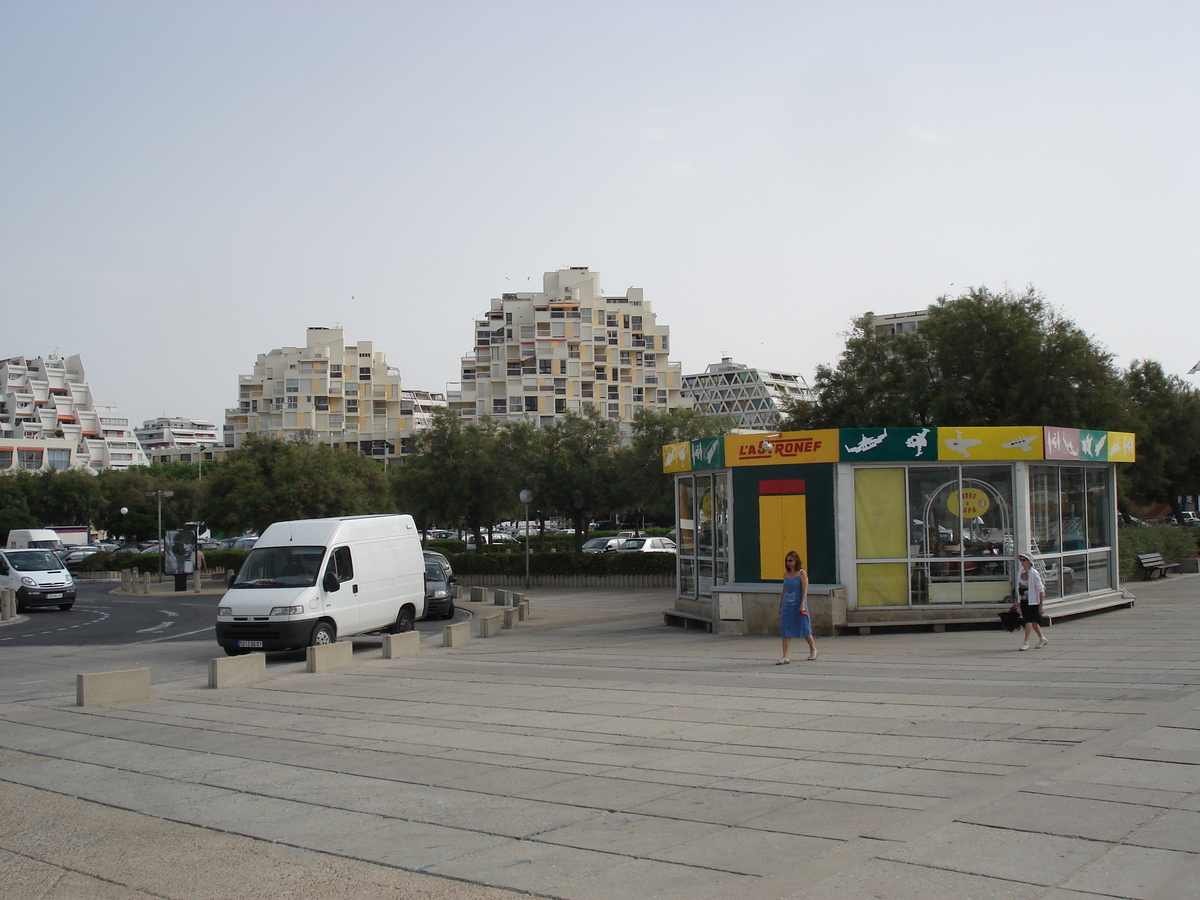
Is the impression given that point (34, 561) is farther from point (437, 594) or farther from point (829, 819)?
point (829, 819)

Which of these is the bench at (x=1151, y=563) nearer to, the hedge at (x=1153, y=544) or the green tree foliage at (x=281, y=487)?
the hedge at (x=1153, y=544)

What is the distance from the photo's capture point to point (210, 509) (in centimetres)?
4647

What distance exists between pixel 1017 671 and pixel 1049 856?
8040mm

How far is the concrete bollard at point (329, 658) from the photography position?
15.9 m

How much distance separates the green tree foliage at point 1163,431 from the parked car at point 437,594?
941 inches

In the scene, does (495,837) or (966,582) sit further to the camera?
(966,582)

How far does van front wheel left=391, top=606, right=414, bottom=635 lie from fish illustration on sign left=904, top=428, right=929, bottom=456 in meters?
10.0

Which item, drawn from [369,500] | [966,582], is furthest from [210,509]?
[966,582]

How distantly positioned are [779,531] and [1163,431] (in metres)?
27.8

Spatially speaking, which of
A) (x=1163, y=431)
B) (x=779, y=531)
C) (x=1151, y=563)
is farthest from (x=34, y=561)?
(x=1163, y=431)

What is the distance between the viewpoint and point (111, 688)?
43.8ft

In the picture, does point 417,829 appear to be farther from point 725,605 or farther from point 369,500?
point 369,500

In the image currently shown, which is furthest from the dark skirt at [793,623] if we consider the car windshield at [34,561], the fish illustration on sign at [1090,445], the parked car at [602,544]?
the parked car at [602,544]

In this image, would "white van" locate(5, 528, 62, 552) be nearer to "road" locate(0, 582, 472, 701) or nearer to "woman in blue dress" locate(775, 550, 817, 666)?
"road" locate(0, 582, 472, 701)
